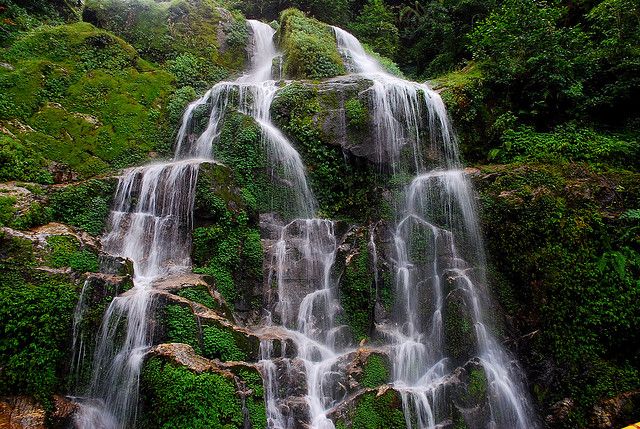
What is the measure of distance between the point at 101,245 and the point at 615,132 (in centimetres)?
1334

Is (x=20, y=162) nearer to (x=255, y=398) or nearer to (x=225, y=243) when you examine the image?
(x=225, y=243)

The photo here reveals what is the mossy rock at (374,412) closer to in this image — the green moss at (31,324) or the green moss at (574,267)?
the green moss at (574,267)

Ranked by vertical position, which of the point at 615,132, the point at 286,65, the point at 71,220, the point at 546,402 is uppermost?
the point at 286,65

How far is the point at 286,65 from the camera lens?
1499 centimetres

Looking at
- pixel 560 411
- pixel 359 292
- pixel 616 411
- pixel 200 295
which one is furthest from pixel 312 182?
pixel 616 411

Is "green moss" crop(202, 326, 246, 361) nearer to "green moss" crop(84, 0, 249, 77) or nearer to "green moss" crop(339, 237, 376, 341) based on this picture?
"green moss" crop(339, 237, 376, 341)

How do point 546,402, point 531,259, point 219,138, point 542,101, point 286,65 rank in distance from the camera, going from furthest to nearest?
1. point 286,65
2. point 542,101
3. point 219,138
4. point 531,259
5. point 546,402

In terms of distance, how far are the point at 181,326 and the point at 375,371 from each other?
11.6 ft

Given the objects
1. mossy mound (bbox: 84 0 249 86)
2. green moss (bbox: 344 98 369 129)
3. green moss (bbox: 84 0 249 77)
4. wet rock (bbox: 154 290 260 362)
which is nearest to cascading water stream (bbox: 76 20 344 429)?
wet rock (bbox: 154 290 260 362)

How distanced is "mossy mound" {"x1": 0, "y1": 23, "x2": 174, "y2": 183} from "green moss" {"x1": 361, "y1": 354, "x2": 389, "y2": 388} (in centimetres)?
860

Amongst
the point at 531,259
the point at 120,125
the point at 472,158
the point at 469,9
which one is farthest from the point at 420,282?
the point at 469,9

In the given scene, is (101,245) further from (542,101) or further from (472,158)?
(542,101)

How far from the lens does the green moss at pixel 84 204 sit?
8.39 m

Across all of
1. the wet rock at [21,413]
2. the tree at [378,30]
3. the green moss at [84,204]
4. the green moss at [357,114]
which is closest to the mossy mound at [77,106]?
the green moss at [84,204]
